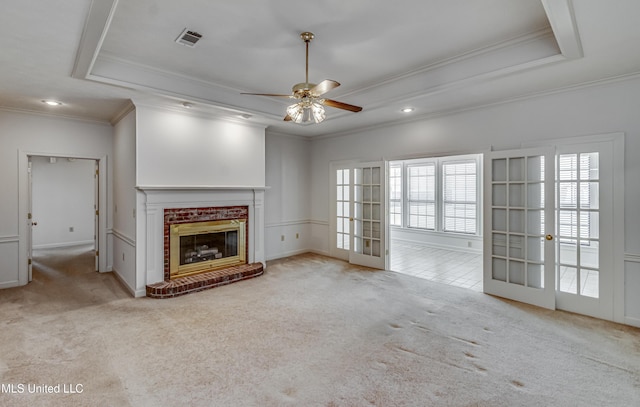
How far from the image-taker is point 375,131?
5.82 metres

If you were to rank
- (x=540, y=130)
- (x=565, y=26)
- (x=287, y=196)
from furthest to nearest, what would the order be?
(x=287, y=196) < (x=540, y=130) < (x=565, y=26)

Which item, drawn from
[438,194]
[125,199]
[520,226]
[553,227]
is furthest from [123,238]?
[438,194]

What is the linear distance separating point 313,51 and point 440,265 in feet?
15.5

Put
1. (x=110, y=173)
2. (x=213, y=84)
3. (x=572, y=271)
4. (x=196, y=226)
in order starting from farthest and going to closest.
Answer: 1. (x=110, y=173)
2. (x=196, y=226)
3. (x=213, y=84)
4. (x=572, y=271)

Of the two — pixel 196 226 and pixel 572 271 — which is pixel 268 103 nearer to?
pixel 196 226

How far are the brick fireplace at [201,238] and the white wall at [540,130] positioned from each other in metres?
2.39

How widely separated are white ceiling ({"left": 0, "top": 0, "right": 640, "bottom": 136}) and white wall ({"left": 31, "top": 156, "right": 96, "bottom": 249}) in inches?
157

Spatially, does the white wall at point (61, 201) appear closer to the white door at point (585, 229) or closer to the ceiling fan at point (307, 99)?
the ceiling fan at point (307, 99)

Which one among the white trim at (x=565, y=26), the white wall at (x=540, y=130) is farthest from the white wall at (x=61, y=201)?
the white trim at (x=565, y=26)

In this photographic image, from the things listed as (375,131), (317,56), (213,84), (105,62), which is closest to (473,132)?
(375,131)

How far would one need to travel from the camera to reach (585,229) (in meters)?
3.68

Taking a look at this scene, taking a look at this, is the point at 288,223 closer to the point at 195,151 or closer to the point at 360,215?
the point at 360,215

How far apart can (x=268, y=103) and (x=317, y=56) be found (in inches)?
70.5

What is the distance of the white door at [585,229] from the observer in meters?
3.51
